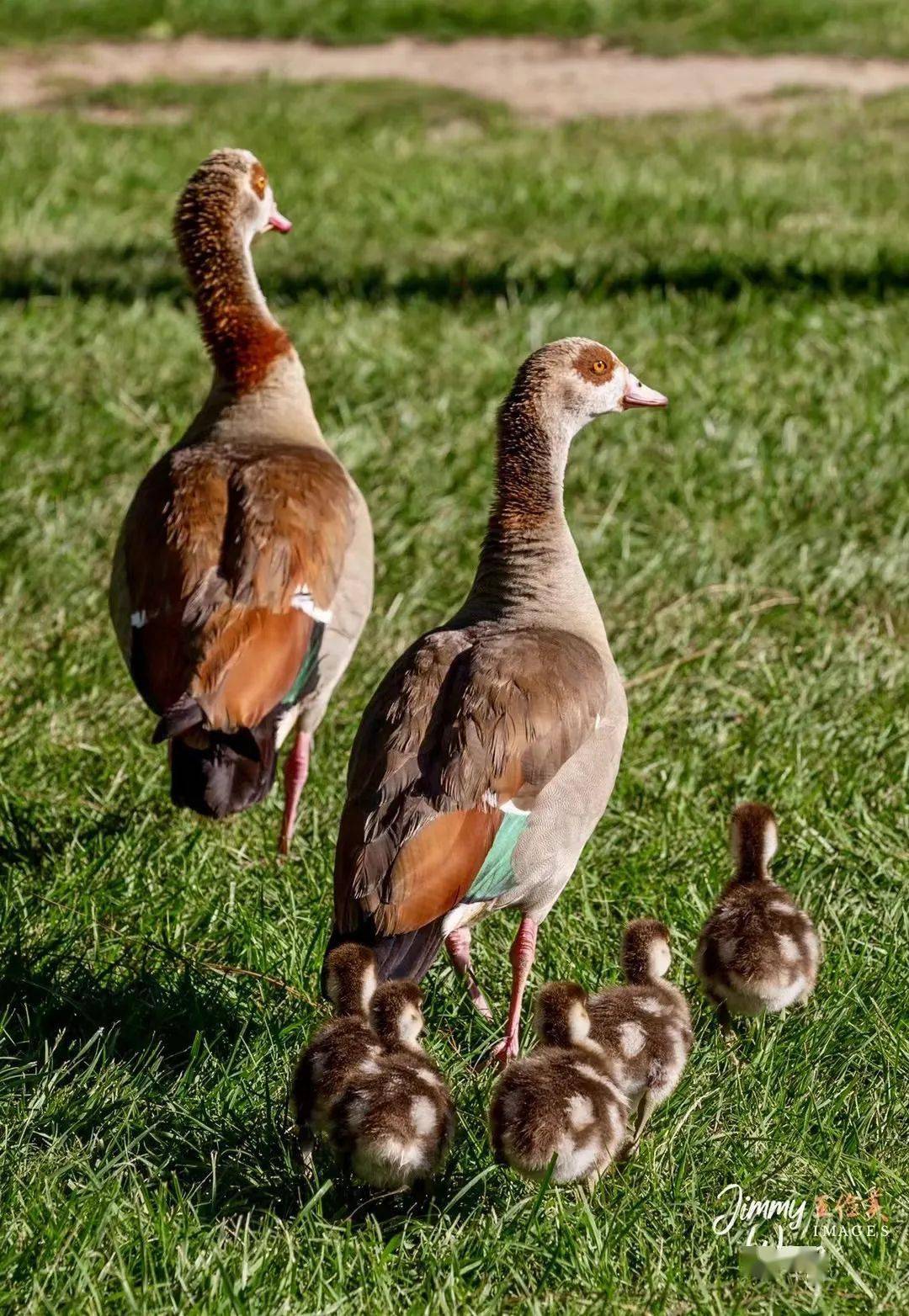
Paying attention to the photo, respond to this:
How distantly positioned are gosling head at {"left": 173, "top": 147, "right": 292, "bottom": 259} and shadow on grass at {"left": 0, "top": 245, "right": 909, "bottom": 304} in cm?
326

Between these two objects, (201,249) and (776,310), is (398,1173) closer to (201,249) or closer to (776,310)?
(201,249)

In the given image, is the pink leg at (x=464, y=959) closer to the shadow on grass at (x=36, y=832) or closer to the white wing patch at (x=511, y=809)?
the white wing patch at (x=511, y=809)

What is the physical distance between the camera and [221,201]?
5.68m

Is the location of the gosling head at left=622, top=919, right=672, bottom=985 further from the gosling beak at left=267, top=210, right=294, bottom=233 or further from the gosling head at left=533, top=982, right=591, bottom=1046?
the gosling beak at left=267, top=210, right=294, bottom=233

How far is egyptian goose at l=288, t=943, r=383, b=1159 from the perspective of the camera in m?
3.23

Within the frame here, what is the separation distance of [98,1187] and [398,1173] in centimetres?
53

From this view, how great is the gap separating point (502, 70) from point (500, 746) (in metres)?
13.6

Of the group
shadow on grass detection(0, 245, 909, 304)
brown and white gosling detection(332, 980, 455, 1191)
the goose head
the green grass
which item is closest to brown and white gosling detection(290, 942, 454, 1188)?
brown and white gosling detection(332, 980, 455, 1191)

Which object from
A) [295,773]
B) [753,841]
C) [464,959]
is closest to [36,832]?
[295,773]

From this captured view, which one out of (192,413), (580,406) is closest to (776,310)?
(192,413)

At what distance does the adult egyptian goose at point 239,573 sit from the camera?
4445 mm

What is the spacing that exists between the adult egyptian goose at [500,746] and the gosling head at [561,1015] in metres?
0.30

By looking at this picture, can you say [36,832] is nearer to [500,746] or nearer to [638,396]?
[500,746]

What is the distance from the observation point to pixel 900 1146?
3.52 meters
